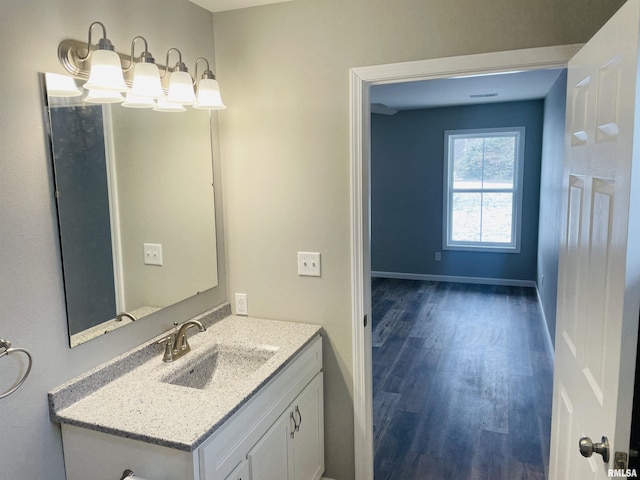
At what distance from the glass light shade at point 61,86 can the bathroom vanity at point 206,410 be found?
942 millimetres

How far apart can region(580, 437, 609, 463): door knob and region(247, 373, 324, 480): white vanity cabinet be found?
1053 mm

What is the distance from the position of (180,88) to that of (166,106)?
0.45 feet

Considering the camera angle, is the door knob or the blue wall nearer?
the door knob

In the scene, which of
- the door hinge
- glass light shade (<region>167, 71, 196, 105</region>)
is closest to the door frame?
glass light shade (<region>167, 71, 196, 105</region>)

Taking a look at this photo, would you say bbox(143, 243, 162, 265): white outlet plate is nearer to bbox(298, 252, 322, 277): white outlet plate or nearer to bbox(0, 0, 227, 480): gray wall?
bbox(0, 0, 227, 480): gray wall

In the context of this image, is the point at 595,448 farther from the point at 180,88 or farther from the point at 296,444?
the point at 180,88

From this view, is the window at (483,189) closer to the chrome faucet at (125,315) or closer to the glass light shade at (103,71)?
the chrome faucet at (125,315)

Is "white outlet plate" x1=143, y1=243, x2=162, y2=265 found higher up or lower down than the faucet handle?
higher up

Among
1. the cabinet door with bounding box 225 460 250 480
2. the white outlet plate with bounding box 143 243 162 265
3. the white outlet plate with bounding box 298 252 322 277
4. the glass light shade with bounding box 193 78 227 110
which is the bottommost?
the cabinet door with bounding box 225 460 250 480

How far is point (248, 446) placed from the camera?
1.63m

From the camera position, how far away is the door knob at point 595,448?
1080 millimetres

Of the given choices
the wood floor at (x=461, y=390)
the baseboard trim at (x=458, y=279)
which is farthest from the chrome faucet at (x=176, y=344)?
the baseboard trim at (x=458, y=279)

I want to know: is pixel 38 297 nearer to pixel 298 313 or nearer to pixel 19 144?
pixel 19 144

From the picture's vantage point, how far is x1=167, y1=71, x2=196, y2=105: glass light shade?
1843mm
